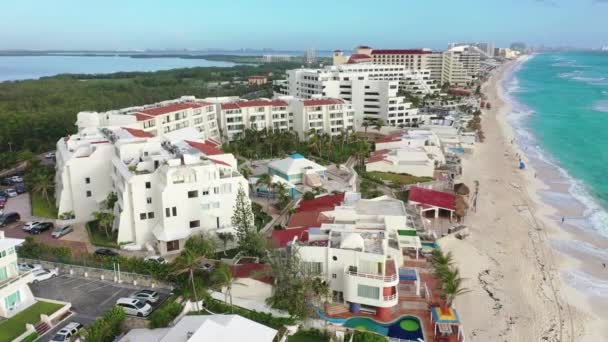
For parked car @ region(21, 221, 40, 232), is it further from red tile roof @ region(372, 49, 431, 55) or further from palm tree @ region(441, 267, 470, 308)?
red tile roof @ region(372, 49, 431, 55)

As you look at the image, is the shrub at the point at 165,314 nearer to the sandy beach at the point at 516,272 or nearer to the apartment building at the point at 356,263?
the apartment building at the point at 356,263

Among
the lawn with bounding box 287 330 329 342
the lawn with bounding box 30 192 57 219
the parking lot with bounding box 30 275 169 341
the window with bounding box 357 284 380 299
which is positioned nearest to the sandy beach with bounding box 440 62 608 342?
the window with bounding box 357 284 380 299

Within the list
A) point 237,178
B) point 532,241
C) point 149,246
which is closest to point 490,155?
point 532,241

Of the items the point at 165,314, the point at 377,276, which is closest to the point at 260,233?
the point at 377,276

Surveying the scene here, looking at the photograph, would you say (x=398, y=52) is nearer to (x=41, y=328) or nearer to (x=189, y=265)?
(x=189, y=265)

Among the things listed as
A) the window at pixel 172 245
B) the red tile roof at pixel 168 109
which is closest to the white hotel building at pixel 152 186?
the window at pixel 172 245

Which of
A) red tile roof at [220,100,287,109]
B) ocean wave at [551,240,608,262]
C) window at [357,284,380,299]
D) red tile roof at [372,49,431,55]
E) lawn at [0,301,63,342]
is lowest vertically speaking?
ocean wave at [551,240,608,262]
